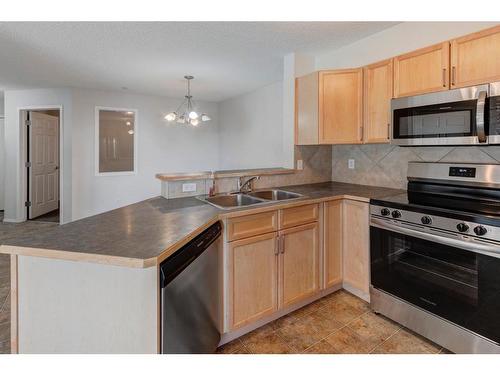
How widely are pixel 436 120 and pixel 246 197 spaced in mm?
1508

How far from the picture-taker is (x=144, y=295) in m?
1.18

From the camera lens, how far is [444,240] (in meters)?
1.73

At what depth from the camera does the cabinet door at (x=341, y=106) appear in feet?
8.36

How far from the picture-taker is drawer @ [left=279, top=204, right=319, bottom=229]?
2069mm

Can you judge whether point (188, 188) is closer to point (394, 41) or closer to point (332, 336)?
point (332, 336)

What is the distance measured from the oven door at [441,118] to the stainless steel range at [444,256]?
0.31m

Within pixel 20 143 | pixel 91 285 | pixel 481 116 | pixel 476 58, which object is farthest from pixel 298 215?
pixel 20 143

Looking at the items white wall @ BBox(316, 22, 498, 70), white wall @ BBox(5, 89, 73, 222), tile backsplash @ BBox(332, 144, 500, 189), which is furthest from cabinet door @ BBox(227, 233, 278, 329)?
white wall @ BBox(5, 89, 73, 222)

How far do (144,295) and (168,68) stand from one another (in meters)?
3.18

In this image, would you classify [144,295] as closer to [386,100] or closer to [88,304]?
[88,304]

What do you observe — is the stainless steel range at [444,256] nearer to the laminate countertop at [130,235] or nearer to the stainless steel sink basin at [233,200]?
the laminate countertop at [130,235]

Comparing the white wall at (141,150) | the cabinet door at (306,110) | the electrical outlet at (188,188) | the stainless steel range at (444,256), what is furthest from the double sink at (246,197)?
the white wall at (141,150)

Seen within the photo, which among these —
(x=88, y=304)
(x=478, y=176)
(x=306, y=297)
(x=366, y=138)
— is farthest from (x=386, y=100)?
(x=88, y=304)

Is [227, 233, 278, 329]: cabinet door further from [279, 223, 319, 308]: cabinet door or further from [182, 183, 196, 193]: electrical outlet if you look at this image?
[182, 183, 196, 193]: electrical outlet
